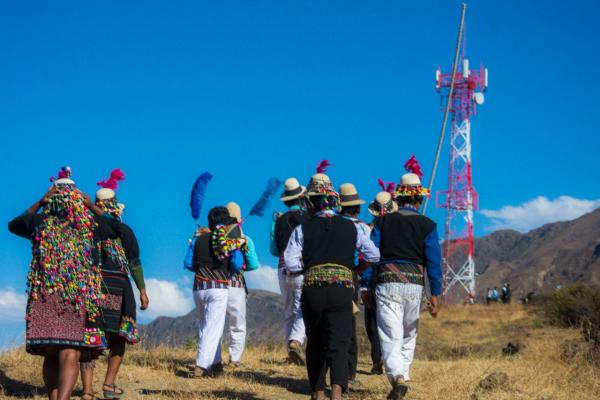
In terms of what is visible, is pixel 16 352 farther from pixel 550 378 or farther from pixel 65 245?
pixel 550 378

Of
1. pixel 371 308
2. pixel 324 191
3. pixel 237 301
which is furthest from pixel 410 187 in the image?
pixel 237 301

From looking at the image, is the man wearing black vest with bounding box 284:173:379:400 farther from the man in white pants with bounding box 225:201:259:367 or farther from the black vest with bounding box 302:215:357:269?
the man in white pants with bounding box 225:201:259:367

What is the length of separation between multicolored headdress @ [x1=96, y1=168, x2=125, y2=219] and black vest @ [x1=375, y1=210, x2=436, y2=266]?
2.60m

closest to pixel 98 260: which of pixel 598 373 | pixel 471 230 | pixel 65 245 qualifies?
pixel 65 245

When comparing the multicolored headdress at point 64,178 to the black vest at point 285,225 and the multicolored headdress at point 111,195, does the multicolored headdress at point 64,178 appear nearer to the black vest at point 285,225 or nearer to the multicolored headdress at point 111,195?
the multicolored headdress at point 111,195

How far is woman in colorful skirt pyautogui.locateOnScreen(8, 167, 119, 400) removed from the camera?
7.19 meters

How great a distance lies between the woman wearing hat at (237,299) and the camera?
35.7ft

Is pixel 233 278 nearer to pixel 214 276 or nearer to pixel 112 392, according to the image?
pixel 214 276

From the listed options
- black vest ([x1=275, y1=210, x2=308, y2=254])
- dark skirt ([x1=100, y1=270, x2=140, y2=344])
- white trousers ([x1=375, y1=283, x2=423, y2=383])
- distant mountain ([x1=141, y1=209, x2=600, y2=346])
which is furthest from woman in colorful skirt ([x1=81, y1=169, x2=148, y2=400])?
distant mountain ([x1=141, y1=209, x2=600, y2=346])

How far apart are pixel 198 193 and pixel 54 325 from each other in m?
4.28

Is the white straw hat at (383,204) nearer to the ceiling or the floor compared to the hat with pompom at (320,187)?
nearer to the ceiling

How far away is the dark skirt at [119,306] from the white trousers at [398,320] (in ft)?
7.77

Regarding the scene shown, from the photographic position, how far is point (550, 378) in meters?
10.6

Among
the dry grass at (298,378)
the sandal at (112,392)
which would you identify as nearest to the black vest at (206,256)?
the dry grass at (298,378)
